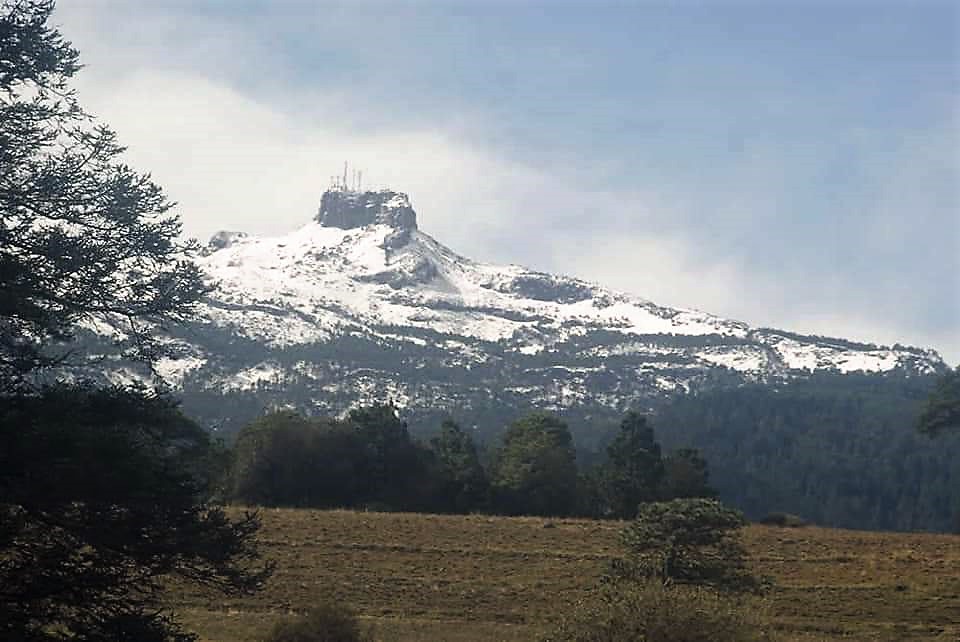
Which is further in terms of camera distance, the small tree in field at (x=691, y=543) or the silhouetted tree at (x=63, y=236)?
the small tree in field at (x=691, y=543)

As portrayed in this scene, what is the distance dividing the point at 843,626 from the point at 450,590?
38.7ft

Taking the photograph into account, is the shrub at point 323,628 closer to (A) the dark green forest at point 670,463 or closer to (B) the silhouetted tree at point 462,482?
(A) the dark green forest at point 670,463

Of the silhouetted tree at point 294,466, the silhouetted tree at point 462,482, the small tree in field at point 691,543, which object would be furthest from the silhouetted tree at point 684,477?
the small tree in field at point 691,543

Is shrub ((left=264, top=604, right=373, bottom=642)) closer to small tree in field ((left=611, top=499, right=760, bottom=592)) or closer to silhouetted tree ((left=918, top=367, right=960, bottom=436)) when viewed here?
small tree in field ((left=611, top=499, right=760, bottom=592))

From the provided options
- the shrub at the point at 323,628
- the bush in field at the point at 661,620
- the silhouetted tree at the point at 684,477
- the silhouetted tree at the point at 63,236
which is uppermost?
the silhouetted tree at the point at 63,236

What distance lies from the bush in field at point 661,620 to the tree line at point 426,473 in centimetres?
4049

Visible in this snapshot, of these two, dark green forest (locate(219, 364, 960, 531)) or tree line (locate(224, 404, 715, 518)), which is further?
dark green forest (locate(219, 364, 960, 531))

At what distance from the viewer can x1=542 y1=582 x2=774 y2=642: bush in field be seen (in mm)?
17391

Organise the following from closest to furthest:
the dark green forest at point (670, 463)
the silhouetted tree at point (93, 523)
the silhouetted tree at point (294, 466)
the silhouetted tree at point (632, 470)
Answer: the silhouetted tree at point (93, 523) < the silhouetted tree at point (294, 466) < the dark green forest at point (670, 463) < the silhouetted tree at point (632, 470)

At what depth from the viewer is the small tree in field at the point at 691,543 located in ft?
89.9

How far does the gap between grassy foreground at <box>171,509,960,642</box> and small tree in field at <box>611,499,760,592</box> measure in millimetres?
2308

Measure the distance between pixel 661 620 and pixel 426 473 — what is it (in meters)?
47.2

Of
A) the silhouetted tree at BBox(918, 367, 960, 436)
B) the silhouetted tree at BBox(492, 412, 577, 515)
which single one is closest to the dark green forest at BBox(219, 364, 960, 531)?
the silhouetted tree at BBox(492, 412, 577, 515)

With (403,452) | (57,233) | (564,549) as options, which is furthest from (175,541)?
(403,452)
